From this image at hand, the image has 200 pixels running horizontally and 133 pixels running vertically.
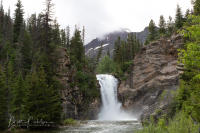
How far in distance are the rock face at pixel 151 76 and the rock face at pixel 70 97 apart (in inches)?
407

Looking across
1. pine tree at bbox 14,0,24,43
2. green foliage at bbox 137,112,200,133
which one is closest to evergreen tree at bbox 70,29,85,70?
pine tree at bbox 14,0,24,43

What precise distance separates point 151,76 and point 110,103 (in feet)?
39.8

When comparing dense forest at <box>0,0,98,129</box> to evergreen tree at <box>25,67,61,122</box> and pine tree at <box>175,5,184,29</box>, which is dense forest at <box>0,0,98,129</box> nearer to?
evergreen tree at <box>25,67,61,122</box>

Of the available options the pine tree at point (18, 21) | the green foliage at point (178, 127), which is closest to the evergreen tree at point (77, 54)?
the pine tree at point (18, 21)

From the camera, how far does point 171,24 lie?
76062 millimetres

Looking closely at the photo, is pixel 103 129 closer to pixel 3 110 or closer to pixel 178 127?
pixel 3 110

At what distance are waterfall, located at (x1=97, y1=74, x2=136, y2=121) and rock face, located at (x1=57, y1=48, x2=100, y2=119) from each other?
384 cm

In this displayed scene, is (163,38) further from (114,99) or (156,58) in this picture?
(114,99)

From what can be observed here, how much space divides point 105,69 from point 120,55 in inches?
794

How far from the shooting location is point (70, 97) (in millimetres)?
44062

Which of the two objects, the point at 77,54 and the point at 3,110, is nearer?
the point at 3,110

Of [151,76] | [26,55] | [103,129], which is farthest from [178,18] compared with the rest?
[103,129]

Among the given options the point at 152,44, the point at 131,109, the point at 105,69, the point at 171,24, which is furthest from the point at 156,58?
the point at 105,69

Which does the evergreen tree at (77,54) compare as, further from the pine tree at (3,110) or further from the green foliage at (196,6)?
the green foliage at (196,6)
